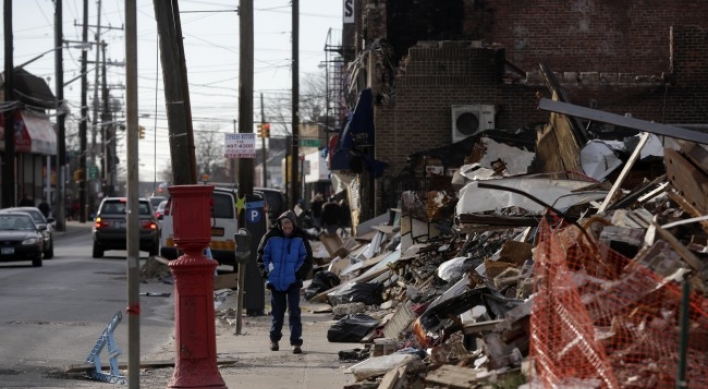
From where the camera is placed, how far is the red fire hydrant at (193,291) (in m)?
9.20

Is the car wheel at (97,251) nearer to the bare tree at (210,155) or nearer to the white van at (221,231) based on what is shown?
the white van at (221,231)

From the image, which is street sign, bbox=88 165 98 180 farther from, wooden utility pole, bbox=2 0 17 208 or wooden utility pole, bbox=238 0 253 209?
wooden utility pole, bbox=238 0 253 209

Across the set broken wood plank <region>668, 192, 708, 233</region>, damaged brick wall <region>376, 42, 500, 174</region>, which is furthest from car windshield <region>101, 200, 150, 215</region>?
broken wood plank <region>668, 192, 708, 233</region>

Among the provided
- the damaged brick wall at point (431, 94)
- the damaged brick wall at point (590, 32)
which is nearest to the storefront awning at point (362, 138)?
the damaged brick wall at point (431, 94)

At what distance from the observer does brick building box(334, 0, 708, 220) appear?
27375 millimetres

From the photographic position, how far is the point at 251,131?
66.7 feet

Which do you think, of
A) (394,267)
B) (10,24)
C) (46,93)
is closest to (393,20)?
(394,267)

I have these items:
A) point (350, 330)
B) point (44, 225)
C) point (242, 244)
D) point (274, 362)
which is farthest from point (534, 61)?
point (274, 362)

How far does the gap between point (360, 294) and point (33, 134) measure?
52849mm

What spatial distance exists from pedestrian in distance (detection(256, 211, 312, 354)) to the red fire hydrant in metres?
4.44

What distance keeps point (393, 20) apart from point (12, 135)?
24593mm

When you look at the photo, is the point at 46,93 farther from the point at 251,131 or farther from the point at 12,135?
the point at 251,131

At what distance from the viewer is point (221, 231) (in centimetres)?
2831

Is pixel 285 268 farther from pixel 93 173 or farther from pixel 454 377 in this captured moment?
pixel 93 173
